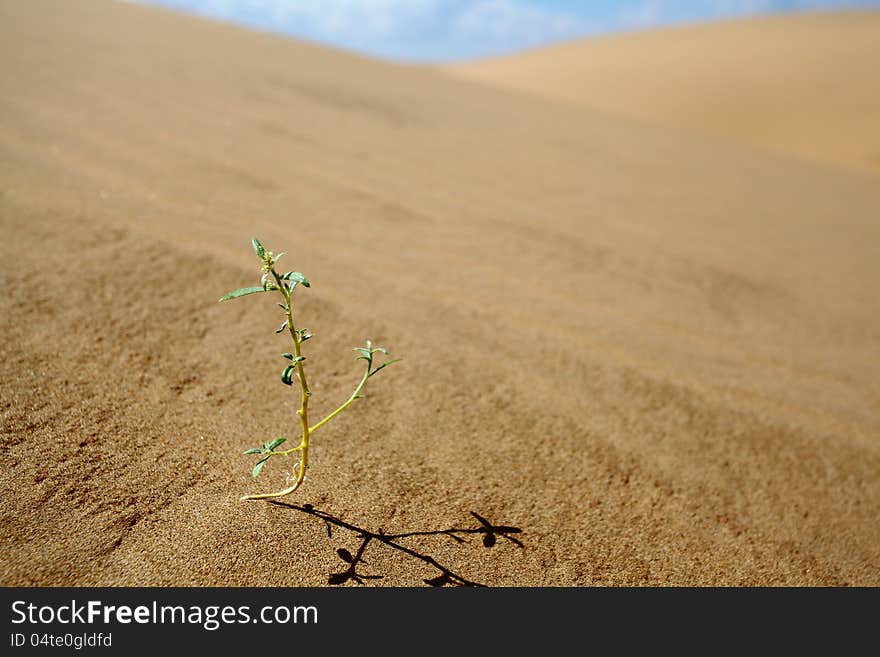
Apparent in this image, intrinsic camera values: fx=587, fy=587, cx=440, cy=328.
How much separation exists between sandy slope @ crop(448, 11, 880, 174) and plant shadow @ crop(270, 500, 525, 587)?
29.1 feet

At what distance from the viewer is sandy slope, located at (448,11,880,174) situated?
36.1 feet

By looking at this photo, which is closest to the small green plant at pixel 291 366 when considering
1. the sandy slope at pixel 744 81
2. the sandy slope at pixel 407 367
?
the sandy slope at pixel 407 367

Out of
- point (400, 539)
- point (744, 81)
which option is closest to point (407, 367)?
point (400, 539)

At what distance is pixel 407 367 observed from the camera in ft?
5.24

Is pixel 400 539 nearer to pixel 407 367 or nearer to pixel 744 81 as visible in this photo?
pixel 407 367

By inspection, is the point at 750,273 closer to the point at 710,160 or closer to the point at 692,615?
the point at 692,615

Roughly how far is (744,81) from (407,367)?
606 inches

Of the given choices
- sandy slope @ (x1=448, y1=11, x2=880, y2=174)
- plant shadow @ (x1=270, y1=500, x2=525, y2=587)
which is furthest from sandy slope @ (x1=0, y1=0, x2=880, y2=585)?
sandy slope @ (x1=448, y1=11, x2=880, y2=174)

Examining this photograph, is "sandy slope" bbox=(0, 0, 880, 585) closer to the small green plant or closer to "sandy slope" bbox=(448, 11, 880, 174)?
the small green plant

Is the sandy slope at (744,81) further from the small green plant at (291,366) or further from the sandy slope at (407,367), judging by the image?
the small green plant at (291,366)

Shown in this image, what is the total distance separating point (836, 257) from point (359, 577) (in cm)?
345

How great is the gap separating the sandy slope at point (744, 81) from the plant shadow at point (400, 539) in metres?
8.88

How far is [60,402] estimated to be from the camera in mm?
1223

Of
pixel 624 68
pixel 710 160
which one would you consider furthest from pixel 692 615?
pixel 624 68
